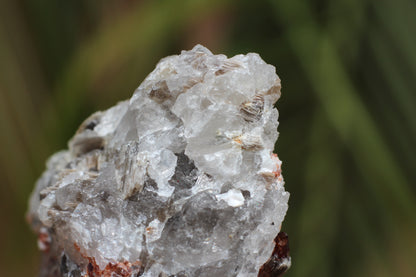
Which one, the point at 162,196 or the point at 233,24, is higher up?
the point at 233,24

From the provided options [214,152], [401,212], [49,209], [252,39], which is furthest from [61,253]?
[252,39]

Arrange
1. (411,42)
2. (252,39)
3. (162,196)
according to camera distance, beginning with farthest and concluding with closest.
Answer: (252,39)
(411,42)
(162,196)

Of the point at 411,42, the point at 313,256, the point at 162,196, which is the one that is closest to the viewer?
the point at 162,196

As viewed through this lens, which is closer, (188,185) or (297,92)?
(188,185)

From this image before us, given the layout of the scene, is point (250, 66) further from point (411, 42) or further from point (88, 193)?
point (411, 42)

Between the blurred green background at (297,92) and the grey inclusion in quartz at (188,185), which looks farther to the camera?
the blurred green background at (297,92)
